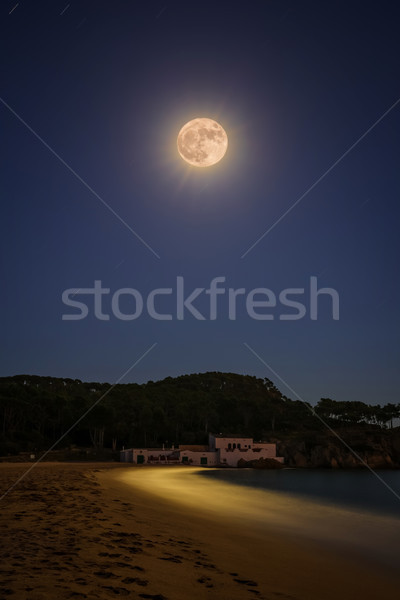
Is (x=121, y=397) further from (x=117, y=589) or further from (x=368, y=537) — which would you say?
(x=117, y=589)

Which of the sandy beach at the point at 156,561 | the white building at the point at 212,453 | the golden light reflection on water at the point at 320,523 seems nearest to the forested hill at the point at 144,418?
the white building at the point at 212,453

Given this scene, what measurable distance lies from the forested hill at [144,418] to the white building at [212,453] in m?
10.5

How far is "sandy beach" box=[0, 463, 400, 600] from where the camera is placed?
733 centimetres

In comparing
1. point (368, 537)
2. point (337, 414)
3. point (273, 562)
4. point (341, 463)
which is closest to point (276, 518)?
point (368, 537)

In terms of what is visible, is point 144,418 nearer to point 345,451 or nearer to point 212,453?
point 212,453

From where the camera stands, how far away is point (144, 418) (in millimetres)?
99312

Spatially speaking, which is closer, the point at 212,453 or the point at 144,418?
the point at 212,453

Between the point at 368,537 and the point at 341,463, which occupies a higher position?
the point at 368,537

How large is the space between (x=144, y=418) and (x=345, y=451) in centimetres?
4590

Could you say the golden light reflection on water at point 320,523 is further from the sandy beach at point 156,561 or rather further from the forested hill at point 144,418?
the forested hill at point 144,418

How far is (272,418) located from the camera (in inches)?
5118

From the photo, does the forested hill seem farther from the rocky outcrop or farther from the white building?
the rocky outcrop

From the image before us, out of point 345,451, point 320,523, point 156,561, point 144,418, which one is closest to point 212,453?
point 144,418

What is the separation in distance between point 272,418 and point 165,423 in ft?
133
